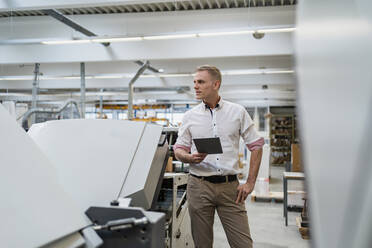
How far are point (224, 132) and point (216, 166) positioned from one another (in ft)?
0.67

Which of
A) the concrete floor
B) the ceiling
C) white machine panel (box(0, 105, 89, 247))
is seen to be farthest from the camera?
the ceiling

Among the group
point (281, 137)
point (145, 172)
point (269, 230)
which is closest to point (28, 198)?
point (145, 172)

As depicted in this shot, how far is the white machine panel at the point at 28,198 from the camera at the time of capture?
0.64 metres

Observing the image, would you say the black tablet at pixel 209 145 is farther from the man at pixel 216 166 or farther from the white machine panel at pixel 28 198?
the white machine panel at pixel 28 198

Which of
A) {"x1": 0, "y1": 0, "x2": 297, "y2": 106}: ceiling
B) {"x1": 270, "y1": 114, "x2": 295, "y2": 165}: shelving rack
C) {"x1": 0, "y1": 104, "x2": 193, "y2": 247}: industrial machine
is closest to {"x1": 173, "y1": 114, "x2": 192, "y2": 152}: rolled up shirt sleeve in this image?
{"x1": 0, "y1": 104, "x2": 193, "y2": 247}: industrial machine

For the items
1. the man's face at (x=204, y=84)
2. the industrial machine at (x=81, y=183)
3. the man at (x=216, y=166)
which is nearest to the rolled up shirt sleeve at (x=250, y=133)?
the man at (x=216, y=166)

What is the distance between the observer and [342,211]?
25cm

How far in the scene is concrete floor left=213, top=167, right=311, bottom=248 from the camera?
341 cm

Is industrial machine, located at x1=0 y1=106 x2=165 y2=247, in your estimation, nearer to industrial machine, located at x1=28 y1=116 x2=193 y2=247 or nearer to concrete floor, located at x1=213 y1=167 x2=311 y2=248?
industrial machine, located at x1=28 y1=116 x2=193 y2=247

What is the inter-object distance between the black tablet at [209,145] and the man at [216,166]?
8 centimetres

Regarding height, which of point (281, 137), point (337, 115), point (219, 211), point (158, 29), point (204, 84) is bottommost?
point (281, 137)

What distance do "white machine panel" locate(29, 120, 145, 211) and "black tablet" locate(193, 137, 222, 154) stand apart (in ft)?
1.59

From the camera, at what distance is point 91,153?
3.59 ft

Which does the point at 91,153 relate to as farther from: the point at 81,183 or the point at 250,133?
the point at 250,133
